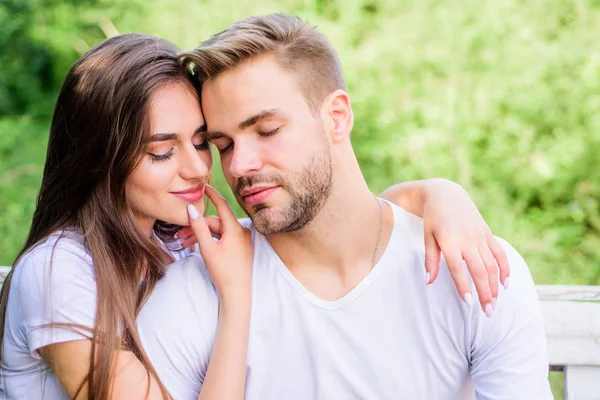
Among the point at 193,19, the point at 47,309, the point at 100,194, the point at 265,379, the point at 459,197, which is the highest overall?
the point at 193,19

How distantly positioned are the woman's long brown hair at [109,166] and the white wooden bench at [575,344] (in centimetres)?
139

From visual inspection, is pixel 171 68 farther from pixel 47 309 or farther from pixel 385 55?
pixel 385 55

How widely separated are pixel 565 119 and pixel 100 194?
413 centimetres

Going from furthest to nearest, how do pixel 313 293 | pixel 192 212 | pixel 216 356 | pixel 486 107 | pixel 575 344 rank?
1. pixel 486 107
2. pixel 575 344
3. pixel 192 212
4. pixel 313 293
5. pixel 216 356

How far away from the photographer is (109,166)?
2.43m

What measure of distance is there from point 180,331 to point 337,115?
84 cm


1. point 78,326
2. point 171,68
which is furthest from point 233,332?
point 171,68

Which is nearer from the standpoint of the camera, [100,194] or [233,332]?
[233,332]

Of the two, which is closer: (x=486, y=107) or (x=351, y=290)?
(x=351, y=290)

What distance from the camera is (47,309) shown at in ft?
7.26

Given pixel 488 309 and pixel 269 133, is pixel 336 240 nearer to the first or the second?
pixel 269 133

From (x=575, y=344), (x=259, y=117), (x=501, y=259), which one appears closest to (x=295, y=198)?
(x=259, y=117)

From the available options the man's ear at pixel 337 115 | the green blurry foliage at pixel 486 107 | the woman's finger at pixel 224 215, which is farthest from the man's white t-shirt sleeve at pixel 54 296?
the green blurry foliage at pixel 486 107

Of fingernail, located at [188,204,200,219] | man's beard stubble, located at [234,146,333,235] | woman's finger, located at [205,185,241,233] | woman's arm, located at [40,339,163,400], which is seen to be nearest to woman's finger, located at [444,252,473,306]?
man's beard stubble, located at [234,146,333,235]
